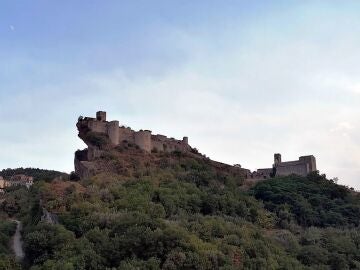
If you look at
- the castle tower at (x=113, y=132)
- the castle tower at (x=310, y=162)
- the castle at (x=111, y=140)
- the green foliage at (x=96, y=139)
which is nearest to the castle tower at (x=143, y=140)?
the castle at (x=111, y=140)

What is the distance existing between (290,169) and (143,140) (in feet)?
72.5

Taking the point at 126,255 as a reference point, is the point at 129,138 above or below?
above

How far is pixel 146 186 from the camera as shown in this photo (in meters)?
42.7

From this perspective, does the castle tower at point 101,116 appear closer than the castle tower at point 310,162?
Yes

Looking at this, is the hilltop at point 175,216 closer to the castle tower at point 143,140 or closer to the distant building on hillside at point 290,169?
the castle tower at point 143,140

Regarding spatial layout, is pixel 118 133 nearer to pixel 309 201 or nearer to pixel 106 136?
pixel 106 136

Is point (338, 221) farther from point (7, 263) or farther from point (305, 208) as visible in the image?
point (7, 263)

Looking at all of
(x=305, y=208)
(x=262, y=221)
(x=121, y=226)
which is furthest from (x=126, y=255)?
(x=305, y=208)

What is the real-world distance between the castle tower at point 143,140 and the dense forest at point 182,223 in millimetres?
2118

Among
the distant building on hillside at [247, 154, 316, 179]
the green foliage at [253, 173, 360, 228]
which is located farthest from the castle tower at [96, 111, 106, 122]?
the distant building on hillside at [247, 154, 316, 179]

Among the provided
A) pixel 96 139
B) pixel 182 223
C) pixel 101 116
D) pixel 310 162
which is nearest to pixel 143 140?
pixel 101 116

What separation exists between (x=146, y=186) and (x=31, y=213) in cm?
912

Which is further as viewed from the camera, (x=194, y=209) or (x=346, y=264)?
(x=194, y=209)

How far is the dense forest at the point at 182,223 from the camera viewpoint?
32625 mm
